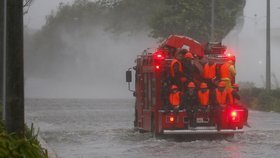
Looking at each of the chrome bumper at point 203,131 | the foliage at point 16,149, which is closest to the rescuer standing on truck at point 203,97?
the chrome bumper at point 203,131

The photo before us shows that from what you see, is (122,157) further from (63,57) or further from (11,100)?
(63,57)

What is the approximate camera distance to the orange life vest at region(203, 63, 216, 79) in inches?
878

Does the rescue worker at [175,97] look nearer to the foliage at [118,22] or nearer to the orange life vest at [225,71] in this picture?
the orange life vest at [225,71]

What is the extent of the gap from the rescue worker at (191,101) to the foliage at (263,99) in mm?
19891

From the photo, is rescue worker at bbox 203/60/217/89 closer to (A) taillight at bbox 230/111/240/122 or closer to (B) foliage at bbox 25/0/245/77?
(A) taillight at bbox 230/111/240/122

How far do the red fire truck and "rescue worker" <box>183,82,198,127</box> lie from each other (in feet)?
0.34

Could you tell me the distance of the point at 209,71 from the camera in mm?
22312

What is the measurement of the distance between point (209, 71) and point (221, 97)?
0.78 metres

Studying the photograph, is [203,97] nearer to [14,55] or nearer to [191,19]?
[14,55]

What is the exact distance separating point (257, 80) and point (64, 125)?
6062cm

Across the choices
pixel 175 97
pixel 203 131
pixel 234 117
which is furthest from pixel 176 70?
pixel 234 117

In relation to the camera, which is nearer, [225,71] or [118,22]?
[225,71]

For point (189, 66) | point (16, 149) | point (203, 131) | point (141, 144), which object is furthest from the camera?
point (189, 66)

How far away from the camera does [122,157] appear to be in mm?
17125
